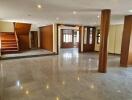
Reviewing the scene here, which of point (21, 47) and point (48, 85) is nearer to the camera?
point (48, 85)

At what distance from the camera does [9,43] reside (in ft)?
31.5

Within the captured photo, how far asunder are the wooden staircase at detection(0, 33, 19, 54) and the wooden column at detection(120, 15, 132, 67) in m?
7.48

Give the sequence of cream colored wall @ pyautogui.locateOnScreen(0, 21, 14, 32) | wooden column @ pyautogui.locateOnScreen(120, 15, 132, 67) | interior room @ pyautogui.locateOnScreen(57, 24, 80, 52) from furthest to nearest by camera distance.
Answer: interior room @ pyautogui.locateOnScreen(57, 24, 80, 52) → cream colored wall @ pyautogui.locateOnScreen(0, 21, 14, 32) → wooden column @ pyautogui.locateOnScreen(120, 15, 132, 67)

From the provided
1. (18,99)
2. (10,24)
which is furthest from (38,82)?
(10,24)

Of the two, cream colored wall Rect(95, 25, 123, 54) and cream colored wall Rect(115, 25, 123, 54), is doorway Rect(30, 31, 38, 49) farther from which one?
cream colored wall Rect(115, 25, 123, 54)

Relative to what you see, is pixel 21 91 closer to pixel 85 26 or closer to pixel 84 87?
pixel 84 87

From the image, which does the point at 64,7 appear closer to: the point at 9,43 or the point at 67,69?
the point at 67,69

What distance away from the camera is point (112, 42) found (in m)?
→ 10.4

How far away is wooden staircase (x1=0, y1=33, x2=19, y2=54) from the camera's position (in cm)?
925

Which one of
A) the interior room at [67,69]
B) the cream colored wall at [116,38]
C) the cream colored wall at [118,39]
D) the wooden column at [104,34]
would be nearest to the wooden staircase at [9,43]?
the interior room at [67,69]

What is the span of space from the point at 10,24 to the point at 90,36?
6985 millimetres

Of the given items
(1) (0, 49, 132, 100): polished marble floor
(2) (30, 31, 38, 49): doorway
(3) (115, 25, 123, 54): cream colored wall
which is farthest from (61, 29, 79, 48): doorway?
(1) (0, 49, 132, 100): polished marble floor

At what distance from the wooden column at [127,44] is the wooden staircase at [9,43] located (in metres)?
7.48

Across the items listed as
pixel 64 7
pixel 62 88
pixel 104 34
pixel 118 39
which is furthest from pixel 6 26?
pixel 118 39
